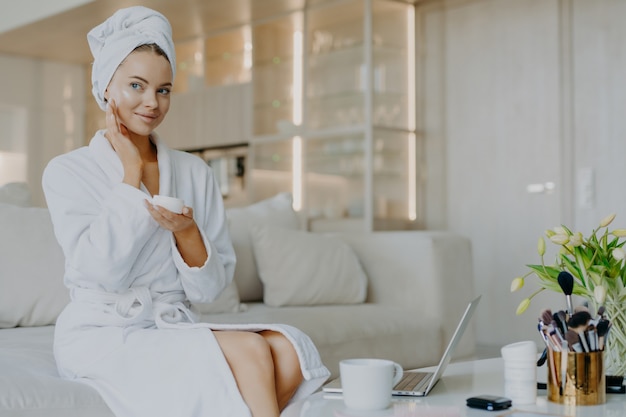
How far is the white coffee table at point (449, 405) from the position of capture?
49.4 inches

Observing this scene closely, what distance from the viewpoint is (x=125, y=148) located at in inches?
69.6

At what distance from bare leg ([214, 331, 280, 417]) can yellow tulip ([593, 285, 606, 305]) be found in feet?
2.02

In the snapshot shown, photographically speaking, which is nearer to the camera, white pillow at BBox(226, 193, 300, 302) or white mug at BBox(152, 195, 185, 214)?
white mug at BBox(152, 195, 185, 214)

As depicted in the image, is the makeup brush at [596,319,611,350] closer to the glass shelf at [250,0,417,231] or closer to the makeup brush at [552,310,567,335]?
the makeup brush at [552,310,567,335]

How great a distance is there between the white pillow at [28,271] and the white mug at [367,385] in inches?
53.0

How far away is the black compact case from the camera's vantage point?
4.15ft

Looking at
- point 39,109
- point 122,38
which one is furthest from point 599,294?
point 39,109

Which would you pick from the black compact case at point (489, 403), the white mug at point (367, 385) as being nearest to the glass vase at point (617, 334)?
the black compact case at point (489, 403)

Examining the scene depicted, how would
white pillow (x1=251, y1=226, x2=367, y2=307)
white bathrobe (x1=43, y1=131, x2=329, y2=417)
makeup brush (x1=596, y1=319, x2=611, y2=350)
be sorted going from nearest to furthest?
makeup brush (x1=596, y1=319, x2=611, y2=350) < white bathrobe (x1=43, y1=131, x2=329, y2=417) < white pillow (x1=251, y1=226, x2=367, y2=307)

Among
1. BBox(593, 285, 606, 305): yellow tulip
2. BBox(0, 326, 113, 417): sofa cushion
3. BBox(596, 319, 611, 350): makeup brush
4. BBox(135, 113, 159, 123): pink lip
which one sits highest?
BBox(135, 113, 159, 123): pink lip

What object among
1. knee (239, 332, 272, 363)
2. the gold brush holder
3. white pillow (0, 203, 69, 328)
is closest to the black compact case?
the gold brush holder

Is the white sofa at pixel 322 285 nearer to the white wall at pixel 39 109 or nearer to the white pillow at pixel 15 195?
the white pillow at pixel 15 195

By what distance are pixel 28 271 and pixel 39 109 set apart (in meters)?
5.27

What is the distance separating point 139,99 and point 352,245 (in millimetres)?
1651
